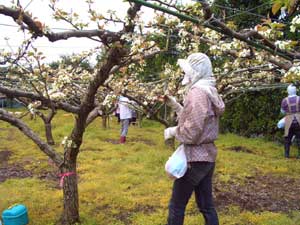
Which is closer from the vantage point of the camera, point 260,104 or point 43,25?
point 43,25

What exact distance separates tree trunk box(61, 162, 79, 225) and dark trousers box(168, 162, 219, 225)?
1.28m

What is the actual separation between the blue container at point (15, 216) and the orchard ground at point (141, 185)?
0.70 feet

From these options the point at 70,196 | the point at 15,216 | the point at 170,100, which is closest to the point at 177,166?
the point at 170,100

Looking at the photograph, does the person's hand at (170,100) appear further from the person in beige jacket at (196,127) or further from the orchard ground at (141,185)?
the orchard ground at (141,185)

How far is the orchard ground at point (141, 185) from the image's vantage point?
16.0 ft

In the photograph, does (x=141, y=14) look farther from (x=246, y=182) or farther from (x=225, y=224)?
(x=246, y=182)

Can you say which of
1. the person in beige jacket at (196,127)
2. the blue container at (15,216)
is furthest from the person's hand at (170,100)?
the blue container at (15,216)

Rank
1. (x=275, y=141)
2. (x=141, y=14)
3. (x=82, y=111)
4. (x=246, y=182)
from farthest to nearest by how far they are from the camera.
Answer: (x=275, y=141) < (x=246, y=182) < (x=82, y=111) < (x=141, y=14)

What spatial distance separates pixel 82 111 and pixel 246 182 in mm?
3495

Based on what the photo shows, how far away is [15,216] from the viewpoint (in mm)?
4391

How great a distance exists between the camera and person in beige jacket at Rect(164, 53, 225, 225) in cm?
321

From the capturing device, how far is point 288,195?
571cm

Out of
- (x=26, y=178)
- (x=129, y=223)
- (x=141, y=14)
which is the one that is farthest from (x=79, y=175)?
(x=141, y=14)

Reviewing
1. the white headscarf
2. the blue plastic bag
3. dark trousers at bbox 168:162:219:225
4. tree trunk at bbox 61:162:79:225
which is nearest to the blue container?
tree trunk at bbox 61:162:79:225
